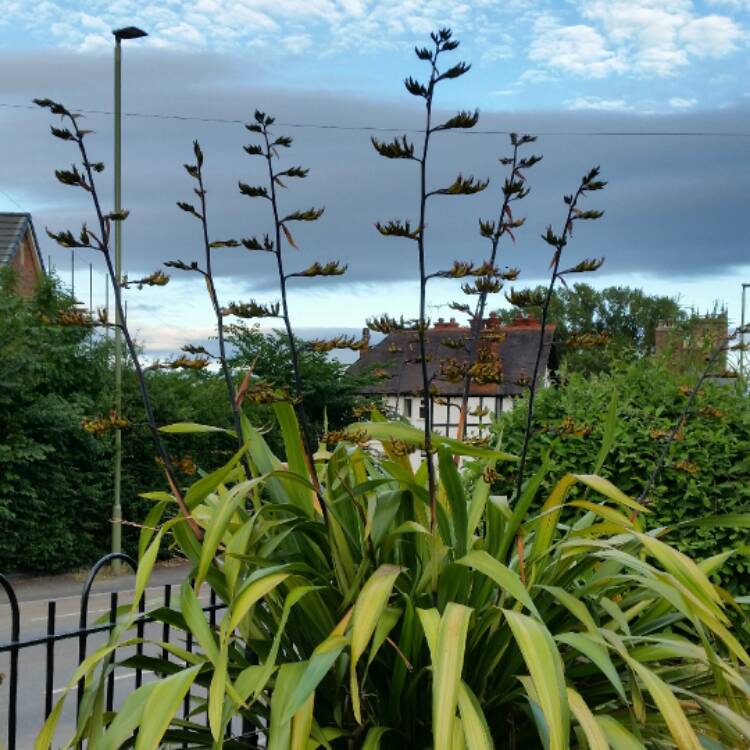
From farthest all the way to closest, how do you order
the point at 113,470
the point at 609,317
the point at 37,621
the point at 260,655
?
the point at 609,317 < the point at 113,470 < the point at 37,621 < the point at 260,655

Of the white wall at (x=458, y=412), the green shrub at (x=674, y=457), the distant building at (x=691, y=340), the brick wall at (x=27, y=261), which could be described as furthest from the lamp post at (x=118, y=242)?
the green shrub at (x=674, y=457)

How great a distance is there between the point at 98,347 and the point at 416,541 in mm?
17767

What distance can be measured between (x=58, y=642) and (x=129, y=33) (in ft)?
35.3

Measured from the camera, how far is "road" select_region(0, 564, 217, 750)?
33.1ft

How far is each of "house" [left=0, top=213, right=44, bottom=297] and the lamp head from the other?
11.4 m

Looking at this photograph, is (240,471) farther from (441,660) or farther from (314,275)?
(441,660)

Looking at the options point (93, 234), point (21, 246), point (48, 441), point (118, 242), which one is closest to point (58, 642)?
point (48, 441)

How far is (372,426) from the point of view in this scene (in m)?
2.99

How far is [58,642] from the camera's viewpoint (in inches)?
619

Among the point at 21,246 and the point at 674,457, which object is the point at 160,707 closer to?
the point at 674,457

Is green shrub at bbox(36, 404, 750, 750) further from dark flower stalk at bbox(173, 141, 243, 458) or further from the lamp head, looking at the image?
the lamp head

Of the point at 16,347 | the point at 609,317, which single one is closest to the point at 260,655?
the point at 16,347

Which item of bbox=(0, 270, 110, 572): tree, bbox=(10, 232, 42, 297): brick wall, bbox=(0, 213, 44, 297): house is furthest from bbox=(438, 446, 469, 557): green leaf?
bbox=(10, 232, 42, 297): brick wall

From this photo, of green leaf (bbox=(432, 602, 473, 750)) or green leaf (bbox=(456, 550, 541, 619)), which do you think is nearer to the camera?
green leaf (bbox=(432, 602, 473, 750))
